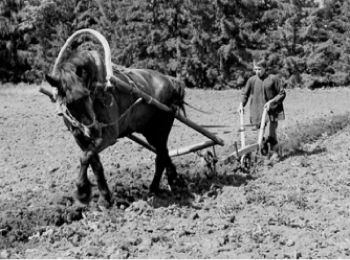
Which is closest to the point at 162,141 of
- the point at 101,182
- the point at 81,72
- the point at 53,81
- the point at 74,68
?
the point at 101,182

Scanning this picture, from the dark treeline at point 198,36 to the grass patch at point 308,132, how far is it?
18140 mm

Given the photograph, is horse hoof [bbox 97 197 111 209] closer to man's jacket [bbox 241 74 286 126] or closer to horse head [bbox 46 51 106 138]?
horse head [bbox 46 51 106 138]

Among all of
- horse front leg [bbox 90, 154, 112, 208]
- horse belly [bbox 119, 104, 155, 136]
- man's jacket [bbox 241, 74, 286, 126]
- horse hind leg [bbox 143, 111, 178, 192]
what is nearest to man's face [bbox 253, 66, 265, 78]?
man's jacket [bbox 241, 74, 286, 126]

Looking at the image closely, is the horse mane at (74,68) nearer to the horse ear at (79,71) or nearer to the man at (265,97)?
the horse ear at (79,71)

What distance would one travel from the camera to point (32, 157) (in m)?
11.0

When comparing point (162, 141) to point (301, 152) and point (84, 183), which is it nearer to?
point (84, 183)

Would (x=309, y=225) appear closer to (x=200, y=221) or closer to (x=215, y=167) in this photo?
(x=200, y=221)

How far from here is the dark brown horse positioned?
6.41m

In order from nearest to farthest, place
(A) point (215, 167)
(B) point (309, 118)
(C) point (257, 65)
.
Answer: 1. (A) point (215, 167)
2. (C) point (257, 65)
3. (B) point (309, 118)

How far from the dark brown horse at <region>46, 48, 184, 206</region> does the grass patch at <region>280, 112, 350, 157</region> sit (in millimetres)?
3174

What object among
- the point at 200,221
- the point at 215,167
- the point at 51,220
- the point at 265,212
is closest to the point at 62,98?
the point at 51,220

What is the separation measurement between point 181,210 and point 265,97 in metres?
3.75

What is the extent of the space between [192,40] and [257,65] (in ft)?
74.5

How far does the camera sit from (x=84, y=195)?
6.97 meters
